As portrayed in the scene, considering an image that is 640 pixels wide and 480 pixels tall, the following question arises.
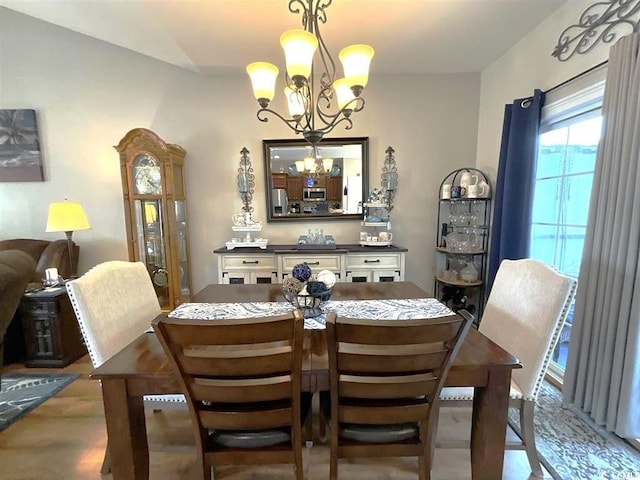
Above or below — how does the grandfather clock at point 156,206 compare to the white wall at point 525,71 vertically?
below

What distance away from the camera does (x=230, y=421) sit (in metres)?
1.03

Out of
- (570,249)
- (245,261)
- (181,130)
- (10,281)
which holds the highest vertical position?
(181,130)

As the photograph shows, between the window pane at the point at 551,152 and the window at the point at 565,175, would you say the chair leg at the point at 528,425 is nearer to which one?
the window at the point at 565,175

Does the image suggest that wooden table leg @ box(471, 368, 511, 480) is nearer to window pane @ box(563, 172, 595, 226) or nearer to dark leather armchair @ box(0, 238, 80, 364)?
window pane @ box(563, 172, 595, 226)

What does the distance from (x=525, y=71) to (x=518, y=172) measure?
0.87 meters

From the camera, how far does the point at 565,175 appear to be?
7.18 ft

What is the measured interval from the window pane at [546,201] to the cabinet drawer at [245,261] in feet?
7.68

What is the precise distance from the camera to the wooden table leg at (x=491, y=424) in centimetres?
107

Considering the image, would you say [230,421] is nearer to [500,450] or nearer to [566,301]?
[500,450]

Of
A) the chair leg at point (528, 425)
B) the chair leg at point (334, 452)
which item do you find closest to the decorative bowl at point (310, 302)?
the chair leg at point (334, 452)

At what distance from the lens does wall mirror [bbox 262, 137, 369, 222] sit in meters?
3.21

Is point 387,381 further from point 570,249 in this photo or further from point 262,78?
point 570,249

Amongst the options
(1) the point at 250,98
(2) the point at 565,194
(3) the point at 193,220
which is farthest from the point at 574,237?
(3) the point at 193,220

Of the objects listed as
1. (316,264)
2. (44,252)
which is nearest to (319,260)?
(316,264)
